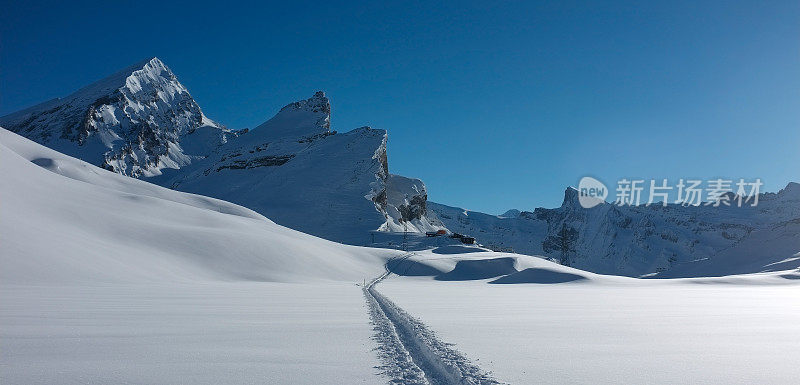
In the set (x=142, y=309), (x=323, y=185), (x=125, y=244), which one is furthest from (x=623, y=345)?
(x=323, y=185)

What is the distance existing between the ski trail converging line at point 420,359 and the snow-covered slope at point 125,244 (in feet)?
73.3

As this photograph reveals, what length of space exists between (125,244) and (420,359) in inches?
1525

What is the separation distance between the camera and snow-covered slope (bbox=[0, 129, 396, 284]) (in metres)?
28.3

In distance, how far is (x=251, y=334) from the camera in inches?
416

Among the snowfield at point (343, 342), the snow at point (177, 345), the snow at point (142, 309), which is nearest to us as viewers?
the snow at point (177, 345)

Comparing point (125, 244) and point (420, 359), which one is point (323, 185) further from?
point (420, 359)

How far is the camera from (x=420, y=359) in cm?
860

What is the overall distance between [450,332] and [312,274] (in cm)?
4102

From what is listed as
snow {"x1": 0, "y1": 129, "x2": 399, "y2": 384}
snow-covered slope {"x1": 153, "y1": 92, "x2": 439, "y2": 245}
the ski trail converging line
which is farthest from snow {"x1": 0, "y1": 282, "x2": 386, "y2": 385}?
snow-covered slope {"x1": 153, "y1": 92, "x2": 439, "y2": 245}

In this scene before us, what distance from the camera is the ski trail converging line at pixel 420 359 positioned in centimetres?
732

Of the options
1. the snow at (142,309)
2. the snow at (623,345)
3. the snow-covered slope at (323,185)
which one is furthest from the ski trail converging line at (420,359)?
the snow-covered slope at (323,185)

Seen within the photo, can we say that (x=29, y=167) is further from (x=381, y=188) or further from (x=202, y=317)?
(x=381, y=188)

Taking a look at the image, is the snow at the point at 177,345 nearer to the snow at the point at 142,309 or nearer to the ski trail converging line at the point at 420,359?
the snow at the point at 142,309

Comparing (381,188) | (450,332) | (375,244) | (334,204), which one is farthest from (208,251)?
(381,188)
